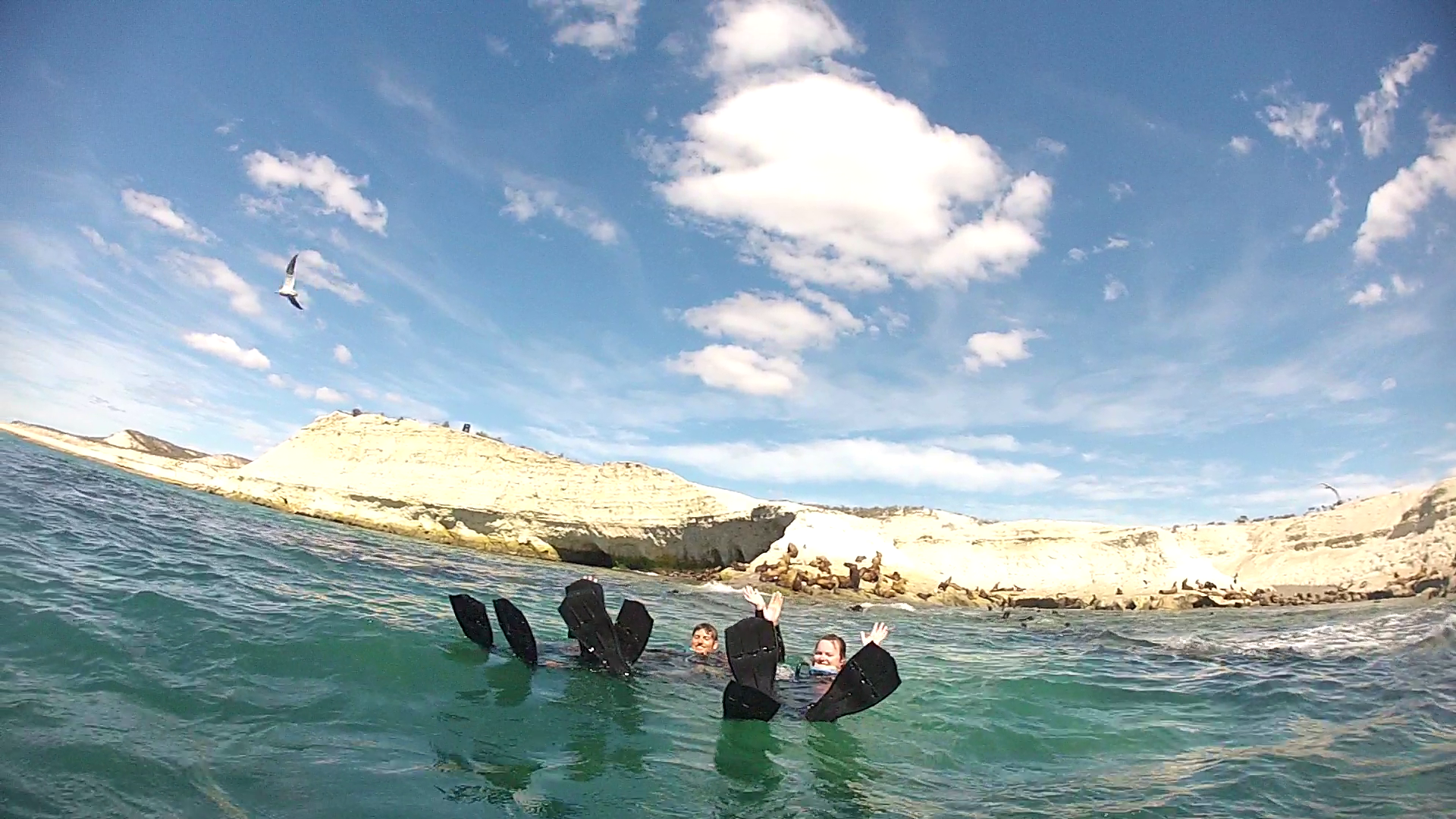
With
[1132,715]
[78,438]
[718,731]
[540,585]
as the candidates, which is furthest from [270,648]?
[78,438]

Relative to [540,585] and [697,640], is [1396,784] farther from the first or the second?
[540,585]

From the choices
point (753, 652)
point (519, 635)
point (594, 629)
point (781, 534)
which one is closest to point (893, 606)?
point (781, 534)

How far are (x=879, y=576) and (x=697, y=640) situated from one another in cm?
2077

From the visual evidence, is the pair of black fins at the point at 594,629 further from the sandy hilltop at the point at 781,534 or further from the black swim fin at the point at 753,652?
the sandy hilltop at the point at 781,534

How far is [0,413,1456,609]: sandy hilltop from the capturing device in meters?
29.3

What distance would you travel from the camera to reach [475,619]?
7891 mm

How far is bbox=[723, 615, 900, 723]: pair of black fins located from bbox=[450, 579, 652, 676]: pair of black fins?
1.47m

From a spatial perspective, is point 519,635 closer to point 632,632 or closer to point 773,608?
point 632,632

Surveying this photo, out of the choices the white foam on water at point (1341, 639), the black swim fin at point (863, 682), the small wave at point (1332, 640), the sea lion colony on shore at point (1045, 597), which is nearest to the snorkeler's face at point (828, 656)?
the black swim fin at point (863, 682)

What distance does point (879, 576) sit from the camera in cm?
2834

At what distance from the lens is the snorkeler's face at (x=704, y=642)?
891 cm

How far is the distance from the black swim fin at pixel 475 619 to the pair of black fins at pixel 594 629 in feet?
1.03

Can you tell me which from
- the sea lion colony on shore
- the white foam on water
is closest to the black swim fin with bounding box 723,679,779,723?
the white foam on water

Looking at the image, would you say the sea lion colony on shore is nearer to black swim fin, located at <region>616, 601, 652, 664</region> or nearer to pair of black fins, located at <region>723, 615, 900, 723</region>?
black swim fin, located at <region>616, 601, 652, 664</region>
